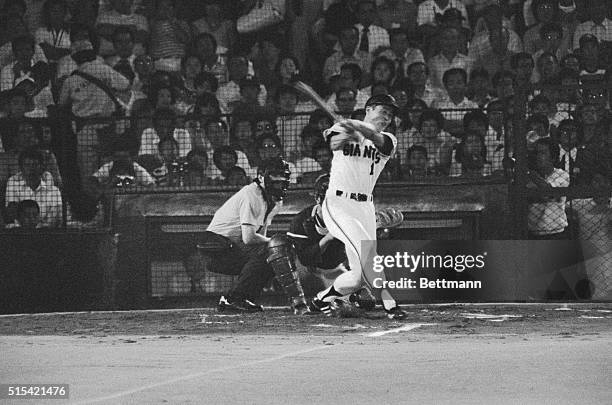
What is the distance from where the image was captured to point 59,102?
13.5 metres

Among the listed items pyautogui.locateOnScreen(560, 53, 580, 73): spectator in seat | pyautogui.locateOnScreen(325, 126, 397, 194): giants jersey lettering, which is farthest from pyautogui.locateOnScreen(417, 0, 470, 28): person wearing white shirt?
pyautogui.locateOnScreen(325, 126, 397, 194): giants jersey lettering

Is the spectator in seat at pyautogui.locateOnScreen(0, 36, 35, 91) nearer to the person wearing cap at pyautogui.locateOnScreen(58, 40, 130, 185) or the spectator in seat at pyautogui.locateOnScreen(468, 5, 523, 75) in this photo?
the person wearing cap at pyautogui.locateOnScreen(58, 40, 130, 185)

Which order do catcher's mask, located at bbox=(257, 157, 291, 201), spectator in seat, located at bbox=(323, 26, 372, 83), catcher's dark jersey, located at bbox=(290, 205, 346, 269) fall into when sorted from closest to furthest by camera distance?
1. catcher's dark jersey, located at bbox=(290, 205, 346, 269)
2. catcher's mask, located at bbox=(257, 157, 291, 201)
3. spectator in seat, located at bbox=(323, 26, 372, 83)

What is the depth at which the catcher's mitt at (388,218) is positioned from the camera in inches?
448

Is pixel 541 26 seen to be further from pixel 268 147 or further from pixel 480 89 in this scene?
pixel 268 147

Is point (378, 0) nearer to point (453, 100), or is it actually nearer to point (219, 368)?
point (453, 100)

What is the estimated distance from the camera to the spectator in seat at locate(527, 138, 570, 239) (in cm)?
1207

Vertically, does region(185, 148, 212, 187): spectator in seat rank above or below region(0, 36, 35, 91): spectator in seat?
below

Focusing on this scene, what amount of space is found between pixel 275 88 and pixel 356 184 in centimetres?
375

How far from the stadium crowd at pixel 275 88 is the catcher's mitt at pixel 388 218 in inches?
32.3

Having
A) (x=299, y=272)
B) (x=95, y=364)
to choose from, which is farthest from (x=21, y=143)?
(x=95, y=364)

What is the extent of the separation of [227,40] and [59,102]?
233 cm

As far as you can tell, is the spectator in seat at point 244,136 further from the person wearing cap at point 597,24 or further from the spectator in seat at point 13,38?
the person wearing cap at point 597,24

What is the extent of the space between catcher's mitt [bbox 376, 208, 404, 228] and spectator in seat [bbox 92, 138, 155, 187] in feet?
9.24
